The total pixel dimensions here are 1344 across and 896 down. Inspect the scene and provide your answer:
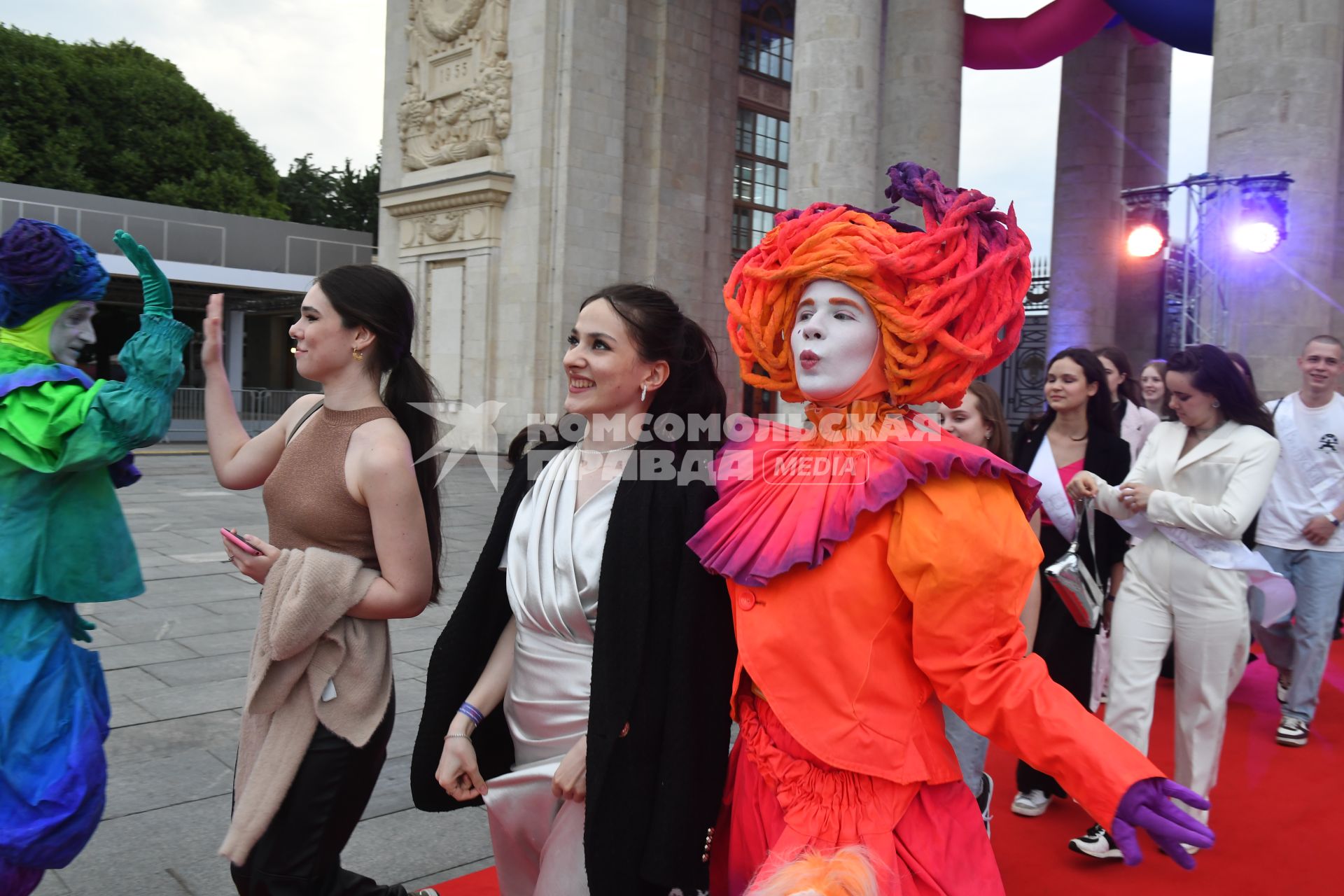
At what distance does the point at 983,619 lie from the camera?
1775mm

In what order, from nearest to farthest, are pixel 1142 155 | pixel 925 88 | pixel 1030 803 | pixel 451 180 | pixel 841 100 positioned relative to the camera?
pixel 1030 803
pixel 841 100
pixel 925 88
pixel 451 180
pixel 1142 155

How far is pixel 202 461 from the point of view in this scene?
1867 cm

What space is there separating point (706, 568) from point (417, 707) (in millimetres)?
3548

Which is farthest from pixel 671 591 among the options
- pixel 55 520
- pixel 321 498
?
pixel 55 520

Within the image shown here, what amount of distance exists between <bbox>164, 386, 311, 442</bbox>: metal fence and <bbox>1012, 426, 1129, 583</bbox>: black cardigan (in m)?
20.4

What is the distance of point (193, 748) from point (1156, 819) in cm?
417

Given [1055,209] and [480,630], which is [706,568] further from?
[1055,209]

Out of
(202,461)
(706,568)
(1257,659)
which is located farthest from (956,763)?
(202,461)

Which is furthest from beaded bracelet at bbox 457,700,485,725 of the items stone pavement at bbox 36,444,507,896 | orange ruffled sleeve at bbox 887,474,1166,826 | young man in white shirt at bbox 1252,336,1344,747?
young man in white shirt at bbox 1252,336,1344,747

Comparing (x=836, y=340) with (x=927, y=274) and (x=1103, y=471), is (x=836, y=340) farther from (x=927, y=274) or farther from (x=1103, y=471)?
(x=1103, y=471)

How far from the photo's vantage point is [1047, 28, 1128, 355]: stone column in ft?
53.4

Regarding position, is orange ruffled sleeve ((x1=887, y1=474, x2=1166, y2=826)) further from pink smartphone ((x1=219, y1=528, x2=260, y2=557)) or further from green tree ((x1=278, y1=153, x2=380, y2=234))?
green tree ((x1=278, y1=153, x2=380, y2=234))

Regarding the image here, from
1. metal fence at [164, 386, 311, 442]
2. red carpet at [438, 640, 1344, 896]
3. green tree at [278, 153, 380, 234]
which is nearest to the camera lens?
red carpet at [438, 640, 1344, 896]

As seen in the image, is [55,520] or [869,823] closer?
[869,823]
